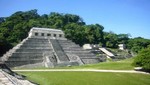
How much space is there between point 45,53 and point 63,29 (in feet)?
130

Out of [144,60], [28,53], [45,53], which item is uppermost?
[28,53]

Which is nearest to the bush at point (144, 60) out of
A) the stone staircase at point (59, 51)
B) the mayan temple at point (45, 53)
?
the mayan temple at point (45, 53)

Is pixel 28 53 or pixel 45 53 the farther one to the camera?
pixel 45 53

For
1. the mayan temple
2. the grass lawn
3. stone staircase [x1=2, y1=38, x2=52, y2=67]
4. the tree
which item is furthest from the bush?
the tree

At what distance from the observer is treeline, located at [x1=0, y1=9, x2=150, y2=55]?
281ft

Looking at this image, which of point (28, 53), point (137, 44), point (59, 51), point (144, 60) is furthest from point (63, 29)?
point (144, 60)

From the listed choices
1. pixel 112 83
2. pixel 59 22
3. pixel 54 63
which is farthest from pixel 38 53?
pixel 59 22

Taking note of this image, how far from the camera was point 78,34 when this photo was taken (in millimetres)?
95750

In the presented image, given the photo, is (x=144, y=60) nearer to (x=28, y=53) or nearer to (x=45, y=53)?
(x=45, y=53)

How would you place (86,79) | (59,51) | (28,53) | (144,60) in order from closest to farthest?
(86,79)
(144,60)
(28,53)
(59,51)

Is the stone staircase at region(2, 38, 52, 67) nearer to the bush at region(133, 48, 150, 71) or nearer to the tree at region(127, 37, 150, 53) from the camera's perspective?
the bush at region(133, 48, 150, 71)

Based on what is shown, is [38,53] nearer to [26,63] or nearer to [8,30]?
[26,63]

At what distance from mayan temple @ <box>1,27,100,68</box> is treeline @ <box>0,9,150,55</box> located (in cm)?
1208

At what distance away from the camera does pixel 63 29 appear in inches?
3986
